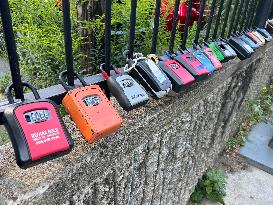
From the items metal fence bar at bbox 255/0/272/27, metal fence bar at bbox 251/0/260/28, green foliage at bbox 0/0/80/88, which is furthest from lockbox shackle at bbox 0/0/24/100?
metal fence bar at bbox 255/0/272/27

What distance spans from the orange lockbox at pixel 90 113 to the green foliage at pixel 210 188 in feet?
7.16

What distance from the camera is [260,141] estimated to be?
415cm

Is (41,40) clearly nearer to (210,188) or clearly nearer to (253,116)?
(210,188)

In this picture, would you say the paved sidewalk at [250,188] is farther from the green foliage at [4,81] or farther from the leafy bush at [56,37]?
the green foliage at [4,81]

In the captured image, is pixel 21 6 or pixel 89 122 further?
pixel 21 6

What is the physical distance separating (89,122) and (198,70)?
98 centimetres

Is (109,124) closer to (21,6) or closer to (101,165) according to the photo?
(101,165)

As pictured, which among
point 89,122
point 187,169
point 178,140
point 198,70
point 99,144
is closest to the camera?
point 89,122

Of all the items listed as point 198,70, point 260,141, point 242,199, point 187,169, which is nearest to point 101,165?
point 198,70

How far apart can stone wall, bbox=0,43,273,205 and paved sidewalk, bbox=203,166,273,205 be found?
0.35m

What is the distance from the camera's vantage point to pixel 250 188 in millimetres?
3496

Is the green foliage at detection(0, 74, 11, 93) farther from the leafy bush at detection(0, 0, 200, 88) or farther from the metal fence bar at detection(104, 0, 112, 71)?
the metal fence bar at detection(104, 0, 112, 71)

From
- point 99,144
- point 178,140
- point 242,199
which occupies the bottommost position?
point 242,199

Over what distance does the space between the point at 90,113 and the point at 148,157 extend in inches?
30.1
